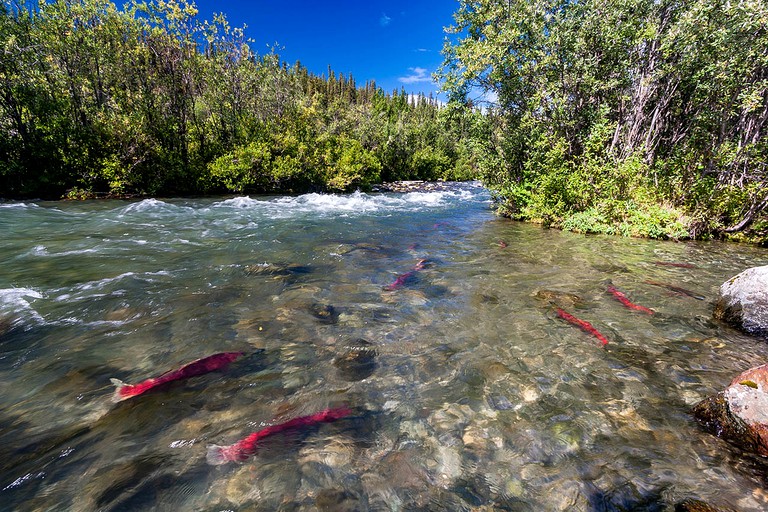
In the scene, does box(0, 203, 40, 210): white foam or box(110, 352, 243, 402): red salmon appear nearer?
box(110, 352, 243, 402): red salmon

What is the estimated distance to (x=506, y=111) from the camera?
15.4 metres

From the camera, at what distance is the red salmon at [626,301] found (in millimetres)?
5281

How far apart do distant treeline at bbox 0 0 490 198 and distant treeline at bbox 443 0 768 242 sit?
115 inches

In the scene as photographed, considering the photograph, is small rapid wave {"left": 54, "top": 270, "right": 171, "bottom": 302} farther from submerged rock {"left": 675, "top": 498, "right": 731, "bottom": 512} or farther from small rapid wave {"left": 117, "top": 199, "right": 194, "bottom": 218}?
small rapid wave {"left": 117, "top": 199, "right": 194, "bottom": 218}

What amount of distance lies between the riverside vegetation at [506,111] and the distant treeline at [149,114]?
8cm

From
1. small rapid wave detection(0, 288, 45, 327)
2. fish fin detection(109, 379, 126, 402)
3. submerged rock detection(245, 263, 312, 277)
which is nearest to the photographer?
fish fin detection(109, 379, 126, 402)

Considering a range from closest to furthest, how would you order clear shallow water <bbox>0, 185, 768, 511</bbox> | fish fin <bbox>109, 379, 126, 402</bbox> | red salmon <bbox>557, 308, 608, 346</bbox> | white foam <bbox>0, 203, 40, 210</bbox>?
clear shallow water <bbox>0, 185, 768, 511</bbox> → fish fin <bbox>109, 379, 126, 402</bbox> → red salmon <bbox>557, 308, 608, 346</bbox> → white foam <bbox>0, 203, 40, 210</bbox>

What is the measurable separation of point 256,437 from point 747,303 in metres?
6.43

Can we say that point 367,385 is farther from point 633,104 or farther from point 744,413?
point 633,104

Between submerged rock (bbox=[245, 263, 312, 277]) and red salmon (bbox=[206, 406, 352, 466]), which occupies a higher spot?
A: submerged rock (bbox=[245, 263, 312, 277])

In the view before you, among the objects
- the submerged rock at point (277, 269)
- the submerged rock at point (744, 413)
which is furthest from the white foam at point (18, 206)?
the submerged rock at point (744, 413)

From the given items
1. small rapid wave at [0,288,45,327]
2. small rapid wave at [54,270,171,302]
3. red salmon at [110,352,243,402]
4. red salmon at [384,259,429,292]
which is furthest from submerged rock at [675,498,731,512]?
small rapid wave at [54,270,171,302]

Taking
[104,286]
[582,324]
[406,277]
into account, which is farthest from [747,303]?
[104,286]

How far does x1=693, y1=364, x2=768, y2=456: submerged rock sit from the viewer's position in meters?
2.56
